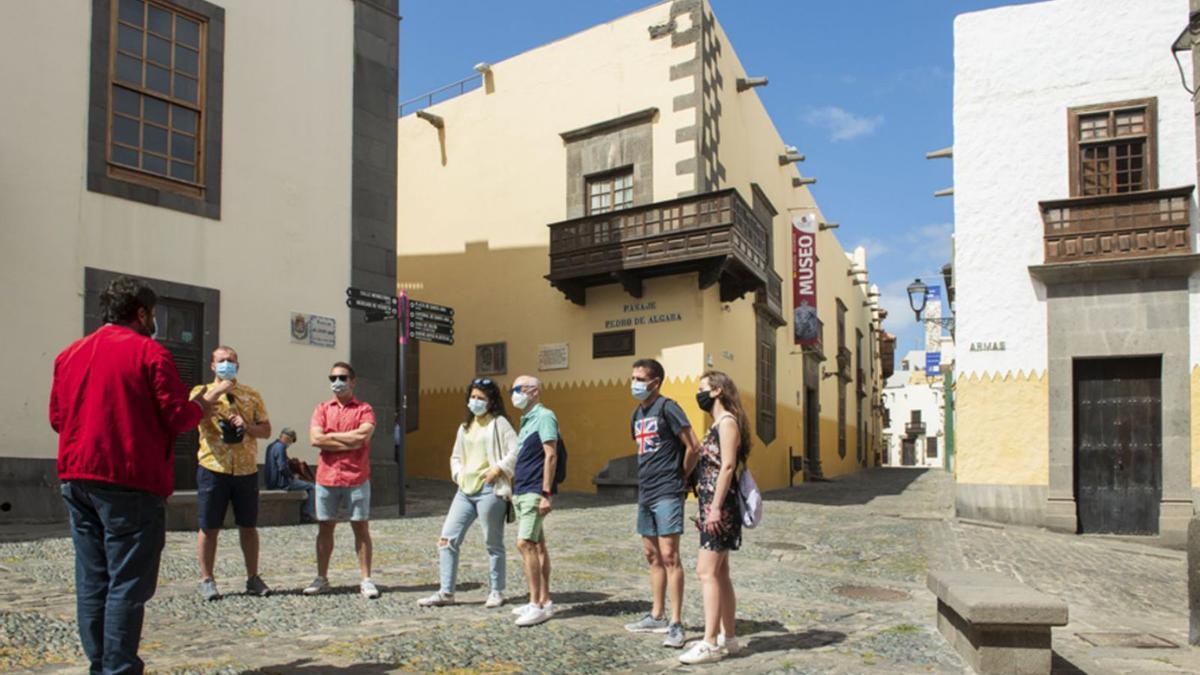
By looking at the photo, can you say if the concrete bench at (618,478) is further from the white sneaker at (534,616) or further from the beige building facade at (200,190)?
the white sneaker at (534,616)

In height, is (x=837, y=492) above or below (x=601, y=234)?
below

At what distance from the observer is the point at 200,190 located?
1288 cm

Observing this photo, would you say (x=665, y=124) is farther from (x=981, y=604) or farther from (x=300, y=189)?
(x=981, y=604)

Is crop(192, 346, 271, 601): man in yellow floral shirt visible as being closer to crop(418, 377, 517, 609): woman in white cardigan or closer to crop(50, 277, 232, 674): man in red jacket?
crop(418, 377, 517, 609): woman in white cardigan

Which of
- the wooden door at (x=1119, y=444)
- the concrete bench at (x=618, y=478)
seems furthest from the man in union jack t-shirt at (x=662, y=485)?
the concrete bench at (x=618, y=478)

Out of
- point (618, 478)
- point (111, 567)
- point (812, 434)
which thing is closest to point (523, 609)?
point (111, 567)

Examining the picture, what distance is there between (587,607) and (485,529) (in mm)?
919

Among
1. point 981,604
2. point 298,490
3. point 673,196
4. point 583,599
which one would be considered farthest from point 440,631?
point 673,196

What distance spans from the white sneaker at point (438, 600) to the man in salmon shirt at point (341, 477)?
0.43 metres

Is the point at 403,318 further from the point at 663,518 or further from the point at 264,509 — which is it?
the point at 663,518

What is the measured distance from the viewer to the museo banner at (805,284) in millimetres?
24453

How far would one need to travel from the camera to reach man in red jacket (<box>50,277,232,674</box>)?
13.1 feet

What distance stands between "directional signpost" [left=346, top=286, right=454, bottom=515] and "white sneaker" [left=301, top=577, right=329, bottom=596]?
227 inches

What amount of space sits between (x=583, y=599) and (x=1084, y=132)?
432 inches
